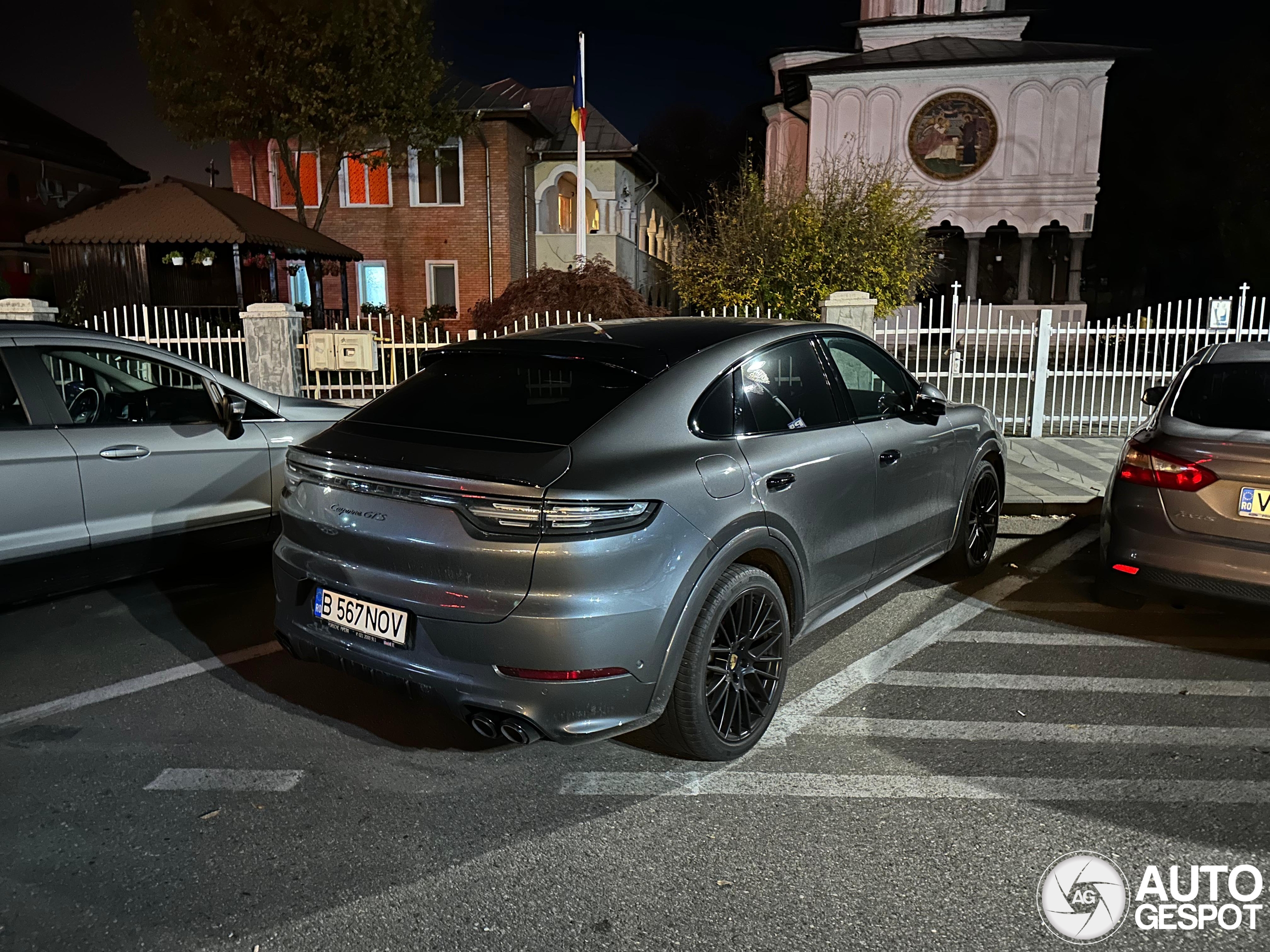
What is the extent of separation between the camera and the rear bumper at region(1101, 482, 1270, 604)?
448cm

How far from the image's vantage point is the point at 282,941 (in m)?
2.59

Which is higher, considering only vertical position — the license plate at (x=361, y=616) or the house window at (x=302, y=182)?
the house window at (x=302, y=182)

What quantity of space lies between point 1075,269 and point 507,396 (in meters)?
31.8

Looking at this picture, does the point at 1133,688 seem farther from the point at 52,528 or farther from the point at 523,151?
the point at 523,151

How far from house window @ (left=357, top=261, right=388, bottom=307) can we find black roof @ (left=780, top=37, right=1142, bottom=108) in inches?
586

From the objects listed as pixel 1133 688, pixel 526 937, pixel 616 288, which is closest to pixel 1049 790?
pixel 1133 688

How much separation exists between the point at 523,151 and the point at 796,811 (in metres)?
26.2

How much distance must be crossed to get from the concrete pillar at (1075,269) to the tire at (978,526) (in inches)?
1085

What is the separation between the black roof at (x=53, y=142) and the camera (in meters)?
36.3

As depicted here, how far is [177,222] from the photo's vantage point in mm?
19141

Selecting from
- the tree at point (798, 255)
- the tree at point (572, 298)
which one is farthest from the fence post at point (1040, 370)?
the tree at point (572, 298)

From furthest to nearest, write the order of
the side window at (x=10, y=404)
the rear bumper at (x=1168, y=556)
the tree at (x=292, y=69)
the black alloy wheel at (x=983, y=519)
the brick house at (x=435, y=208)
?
the brick house at (x=435, y=208), the tree at (x=292, y=69), the black alloy wheel at (x=983, y=519), the side window at (x=10, y=404), the rear bumper at (x=1168, y=556)

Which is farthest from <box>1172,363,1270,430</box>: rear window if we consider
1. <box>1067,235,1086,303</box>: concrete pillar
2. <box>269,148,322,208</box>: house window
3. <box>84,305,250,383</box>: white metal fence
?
<box>1067,235,1086,303</box>: concrete pillar

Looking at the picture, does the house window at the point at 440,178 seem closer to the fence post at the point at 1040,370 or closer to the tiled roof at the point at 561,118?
the tiled roof at the point at 561,118
